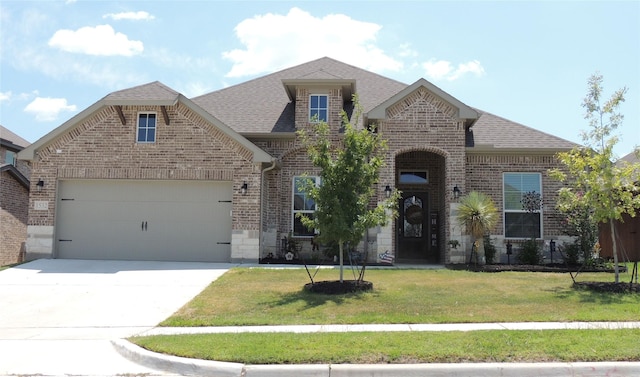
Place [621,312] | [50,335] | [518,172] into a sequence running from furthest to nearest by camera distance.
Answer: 1. [518,172]
2. [621,312]
3. [50,335]

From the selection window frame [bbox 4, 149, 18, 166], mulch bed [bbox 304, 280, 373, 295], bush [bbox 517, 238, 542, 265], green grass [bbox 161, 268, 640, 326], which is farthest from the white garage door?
window frame [bbox 4, 149, 18, 166]

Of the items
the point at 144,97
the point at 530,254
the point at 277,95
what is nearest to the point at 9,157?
the point at 144,97

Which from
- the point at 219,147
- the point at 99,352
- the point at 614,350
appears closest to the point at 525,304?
the point at 614,350

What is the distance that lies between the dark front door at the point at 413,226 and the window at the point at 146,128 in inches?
351

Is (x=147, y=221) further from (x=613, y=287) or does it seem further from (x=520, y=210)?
(x=613, y=287)

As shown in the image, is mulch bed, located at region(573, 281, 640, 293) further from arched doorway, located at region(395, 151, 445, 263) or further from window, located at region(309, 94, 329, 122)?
window, located at region(309, 94, 329, 122)

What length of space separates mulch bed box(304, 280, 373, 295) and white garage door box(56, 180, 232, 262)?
542 cm

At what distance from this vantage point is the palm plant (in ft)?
48.5

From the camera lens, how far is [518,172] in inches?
664

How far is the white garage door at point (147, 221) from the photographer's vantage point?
15.7m

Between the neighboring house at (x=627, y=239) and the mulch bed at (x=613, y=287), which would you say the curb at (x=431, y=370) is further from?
the neighboring house at (x=627, y=239)

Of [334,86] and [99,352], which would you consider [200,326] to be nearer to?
[99,352]

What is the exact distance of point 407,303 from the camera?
31.6 feet

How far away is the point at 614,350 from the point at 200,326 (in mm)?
5962
